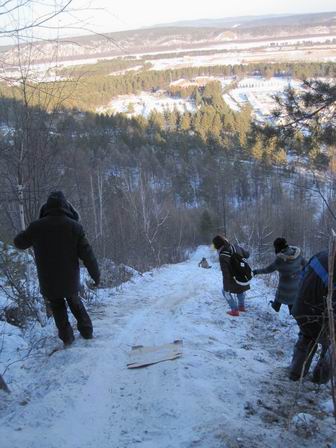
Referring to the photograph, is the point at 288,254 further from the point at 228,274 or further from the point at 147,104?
the point at 147,104

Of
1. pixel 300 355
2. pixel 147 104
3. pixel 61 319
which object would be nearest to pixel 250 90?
pixel 147 104

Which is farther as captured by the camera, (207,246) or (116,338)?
(207,246)

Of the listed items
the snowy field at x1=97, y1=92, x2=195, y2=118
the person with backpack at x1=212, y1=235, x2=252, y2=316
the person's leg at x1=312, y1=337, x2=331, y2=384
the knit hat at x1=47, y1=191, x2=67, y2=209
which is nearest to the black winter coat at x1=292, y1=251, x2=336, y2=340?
the person's leg at x1=312, y1=337, x2=331, y2=384

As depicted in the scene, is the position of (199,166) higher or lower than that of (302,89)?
lower

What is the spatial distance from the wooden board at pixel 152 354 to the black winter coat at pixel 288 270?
7.00ft

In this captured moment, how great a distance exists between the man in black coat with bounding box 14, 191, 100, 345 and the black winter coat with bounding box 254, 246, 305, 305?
9.52ft

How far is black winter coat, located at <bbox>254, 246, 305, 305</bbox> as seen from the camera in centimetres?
666

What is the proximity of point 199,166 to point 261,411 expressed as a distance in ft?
256

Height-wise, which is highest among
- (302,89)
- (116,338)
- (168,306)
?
(302,89)

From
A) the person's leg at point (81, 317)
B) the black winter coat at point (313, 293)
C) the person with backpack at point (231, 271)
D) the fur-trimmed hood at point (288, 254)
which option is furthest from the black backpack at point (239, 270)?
the black winter coat at point (313, 293)

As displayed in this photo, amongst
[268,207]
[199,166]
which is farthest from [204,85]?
[268,207]

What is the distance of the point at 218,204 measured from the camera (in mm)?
70625

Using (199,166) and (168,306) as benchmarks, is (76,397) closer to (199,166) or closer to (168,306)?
(168,306)

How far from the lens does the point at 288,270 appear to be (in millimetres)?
6688
